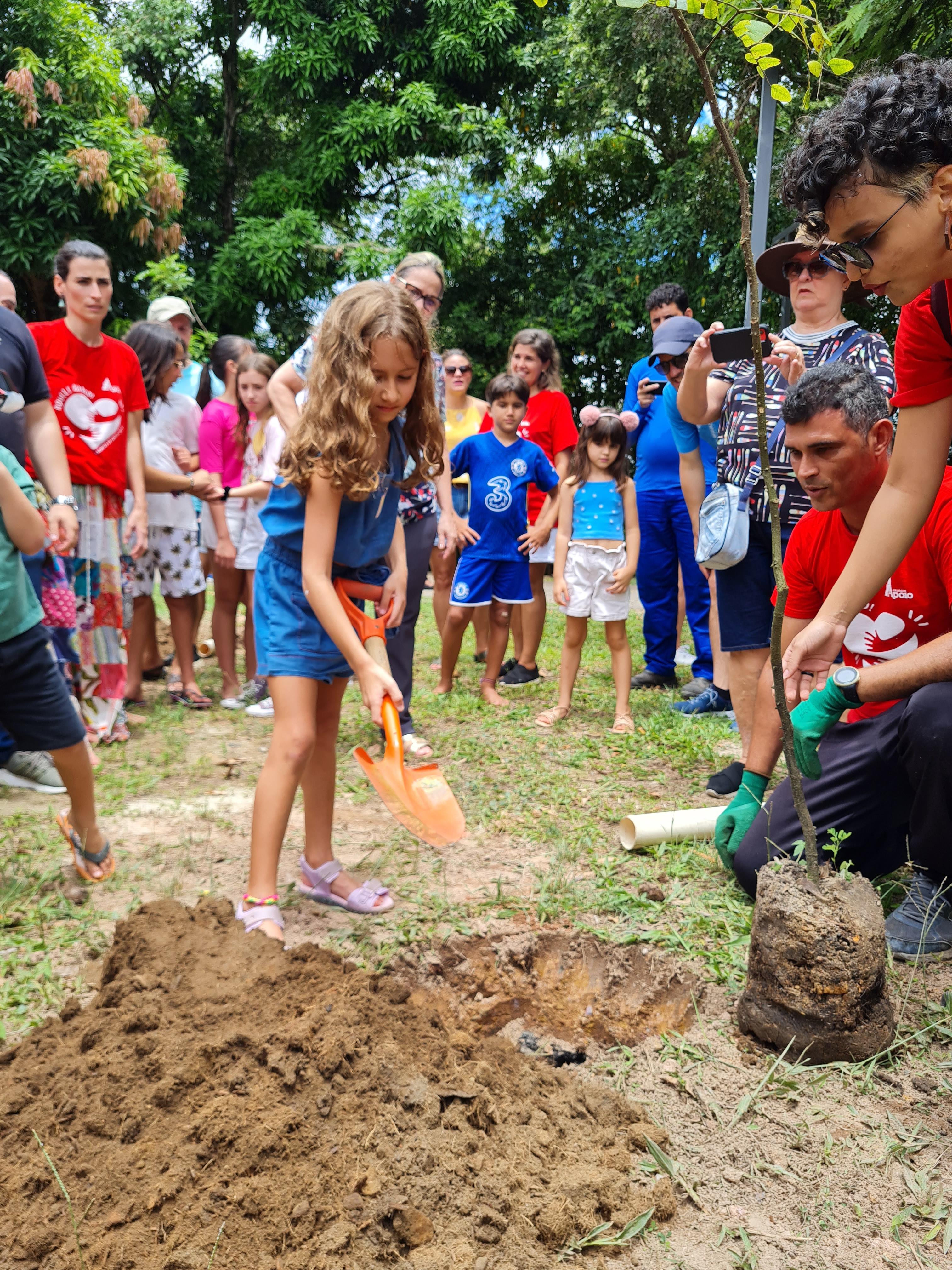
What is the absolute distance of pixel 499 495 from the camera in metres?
5.65

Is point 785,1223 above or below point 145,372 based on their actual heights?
below

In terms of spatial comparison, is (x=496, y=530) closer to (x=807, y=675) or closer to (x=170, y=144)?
(x=807, y=675)

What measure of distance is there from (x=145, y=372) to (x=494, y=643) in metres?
2.47

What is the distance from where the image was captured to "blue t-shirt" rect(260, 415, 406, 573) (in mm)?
2812

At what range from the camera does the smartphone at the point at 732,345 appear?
385 cm

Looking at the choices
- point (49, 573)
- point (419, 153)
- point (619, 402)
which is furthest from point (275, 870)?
point (419, 153)

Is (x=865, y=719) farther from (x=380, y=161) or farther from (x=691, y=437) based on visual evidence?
(x=380, y=161)

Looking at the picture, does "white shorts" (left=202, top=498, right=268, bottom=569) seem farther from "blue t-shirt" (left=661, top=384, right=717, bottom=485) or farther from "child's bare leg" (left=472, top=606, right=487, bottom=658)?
"blue t-shirt" (left=661, top=384, right=717, bottom=485)

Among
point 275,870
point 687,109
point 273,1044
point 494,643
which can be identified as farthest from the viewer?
point 687,109

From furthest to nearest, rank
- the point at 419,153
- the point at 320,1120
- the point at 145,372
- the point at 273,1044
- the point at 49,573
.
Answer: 1. the point at 419,153
2. the point at 145,372
3. the point at 49,573
4. the point at 273,1044
5. the point at 320,1120

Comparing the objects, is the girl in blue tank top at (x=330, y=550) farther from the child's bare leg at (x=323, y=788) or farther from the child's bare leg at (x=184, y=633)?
the child's bare leg at (x=184, y=633)

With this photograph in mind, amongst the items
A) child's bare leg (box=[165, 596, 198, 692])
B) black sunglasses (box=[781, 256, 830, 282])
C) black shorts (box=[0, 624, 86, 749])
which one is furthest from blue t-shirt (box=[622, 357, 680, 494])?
black shorts (box=[0, 624, 86, 749])

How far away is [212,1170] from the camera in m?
1.73

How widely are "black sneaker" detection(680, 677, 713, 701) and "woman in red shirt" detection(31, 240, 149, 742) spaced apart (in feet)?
10.4
